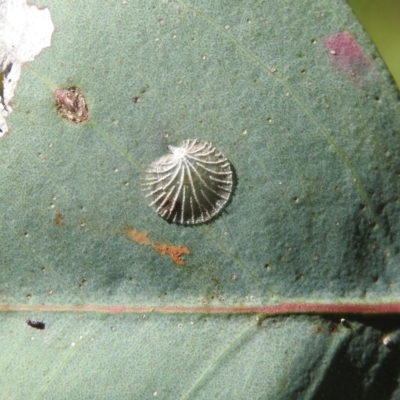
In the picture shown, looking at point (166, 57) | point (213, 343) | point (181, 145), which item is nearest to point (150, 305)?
point (213, 343)

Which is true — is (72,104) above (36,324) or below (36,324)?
above

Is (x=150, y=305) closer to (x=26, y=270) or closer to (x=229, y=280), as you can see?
(x=229, y=280)

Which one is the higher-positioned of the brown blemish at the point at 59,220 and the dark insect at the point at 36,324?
the brown blemish at the point at 59,220

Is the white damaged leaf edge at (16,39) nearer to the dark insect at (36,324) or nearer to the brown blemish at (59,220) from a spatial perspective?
the brown blemish at (59,220)

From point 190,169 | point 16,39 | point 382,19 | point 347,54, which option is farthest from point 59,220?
point 382,19

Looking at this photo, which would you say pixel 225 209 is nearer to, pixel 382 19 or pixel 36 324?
pixel 36 324

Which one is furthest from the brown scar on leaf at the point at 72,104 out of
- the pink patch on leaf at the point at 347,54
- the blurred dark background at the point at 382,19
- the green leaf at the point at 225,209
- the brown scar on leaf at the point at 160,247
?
the blurred dark background at the point at 382,19
